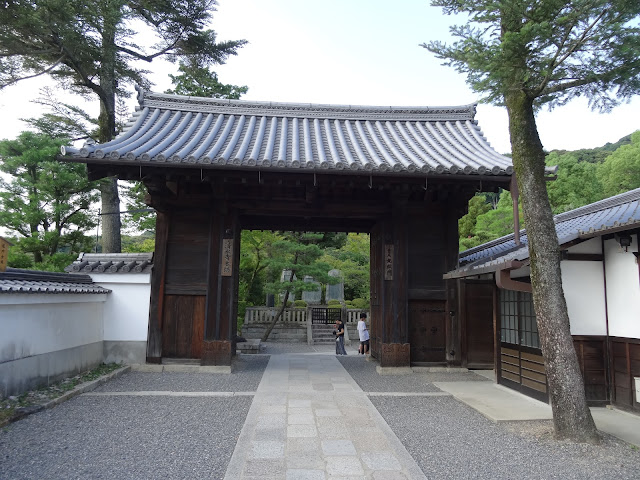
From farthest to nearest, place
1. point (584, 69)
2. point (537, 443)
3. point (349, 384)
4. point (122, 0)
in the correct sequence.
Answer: point (122, 0) → point (349, 384) → point (584, 69) → point (537, 443)

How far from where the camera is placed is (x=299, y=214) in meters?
9.26

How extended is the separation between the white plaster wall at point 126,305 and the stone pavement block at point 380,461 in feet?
20.4

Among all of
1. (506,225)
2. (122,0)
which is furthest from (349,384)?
(506,225)

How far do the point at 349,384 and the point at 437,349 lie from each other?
2586 millimetres

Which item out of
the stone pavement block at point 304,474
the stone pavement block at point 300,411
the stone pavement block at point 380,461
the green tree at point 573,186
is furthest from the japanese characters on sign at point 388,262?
the green tree at point 573,186

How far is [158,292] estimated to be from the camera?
8.63m

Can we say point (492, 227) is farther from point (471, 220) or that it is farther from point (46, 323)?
point (46, 323)

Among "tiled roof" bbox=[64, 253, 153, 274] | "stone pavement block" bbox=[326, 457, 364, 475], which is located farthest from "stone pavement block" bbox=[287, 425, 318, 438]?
"tiled roof" bbox=[64, 253, 153, 274]

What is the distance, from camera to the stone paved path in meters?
3.73

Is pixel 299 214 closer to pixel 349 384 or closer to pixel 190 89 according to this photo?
pixel 349 384

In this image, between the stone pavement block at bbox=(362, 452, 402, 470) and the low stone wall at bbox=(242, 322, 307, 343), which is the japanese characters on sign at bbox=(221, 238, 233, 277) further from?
the low stone wall at bbox=(242, 322, 307, 343)

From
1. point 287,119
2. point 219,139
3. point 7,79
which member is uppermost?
point 7,79

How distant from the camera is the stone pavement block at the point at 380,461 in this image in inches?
152

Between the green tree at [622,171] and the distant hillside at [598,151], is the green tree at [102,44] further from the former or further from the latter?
the distant hillside at [598,151]
